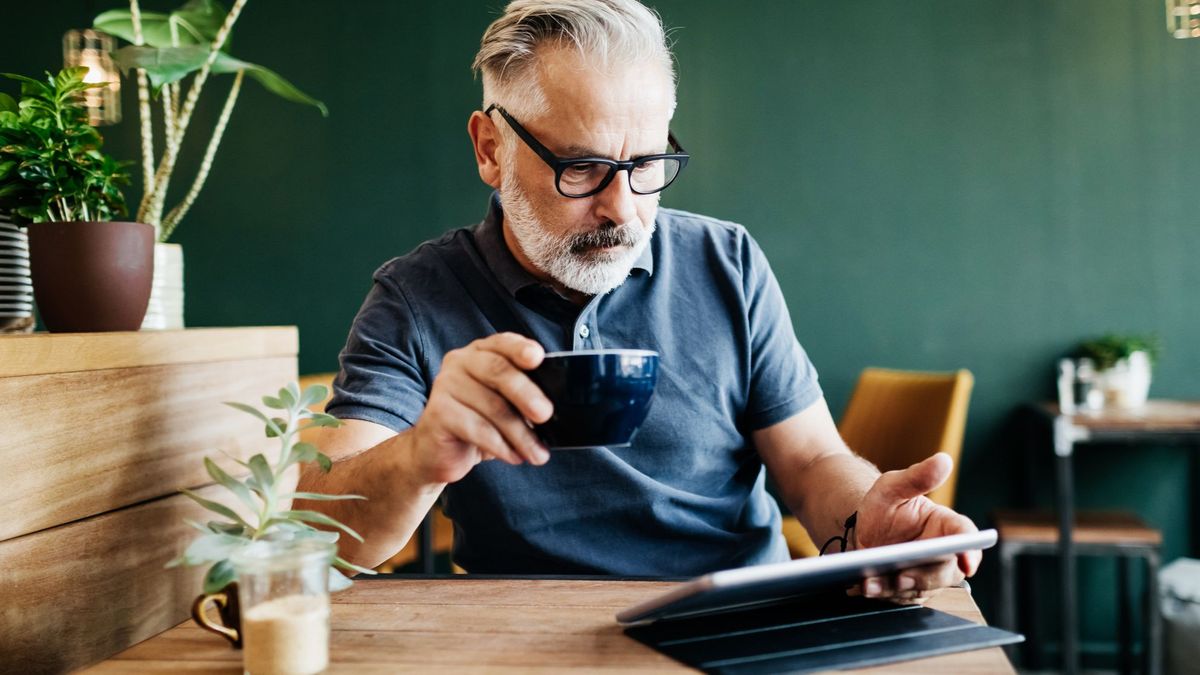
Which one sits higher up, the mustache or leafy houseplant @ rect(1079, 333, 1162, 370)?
the mustache

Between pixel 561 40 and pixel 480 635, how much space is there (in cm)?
84

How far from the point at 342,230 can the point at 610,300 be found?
2638 mm

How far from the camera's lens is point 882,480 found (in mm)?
1027

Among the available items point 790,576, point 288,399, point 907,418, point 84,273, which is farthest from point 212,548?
point 907,418

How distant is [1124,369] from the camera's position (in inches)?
123

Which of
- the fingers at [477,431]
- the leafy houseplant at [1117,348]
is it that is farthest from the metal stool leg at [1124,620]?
the fingers at [477,431]

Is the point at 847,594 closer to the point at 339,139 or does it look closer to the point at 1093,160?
the point at 1093,160

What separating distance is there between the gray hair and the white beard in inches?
4.8

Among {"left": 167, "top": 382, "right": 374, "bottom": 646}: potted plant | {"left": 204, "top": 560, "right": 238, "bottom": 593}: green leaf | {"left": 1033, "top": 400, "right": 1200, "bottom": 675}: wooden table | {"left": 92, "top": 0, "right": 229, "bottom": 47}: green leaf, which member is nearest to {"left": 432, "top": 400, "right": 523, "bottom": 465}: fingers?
{"left": 167, "top": 382, "right": 374, "bottom": 646}: potted plant

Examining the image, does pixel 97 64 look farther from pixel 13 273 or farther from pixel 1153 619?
pixel 1153 619

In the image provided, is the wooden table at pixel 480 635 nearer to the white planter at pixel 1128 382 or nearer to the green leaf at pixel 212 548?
the green leaf at pixel 212 548

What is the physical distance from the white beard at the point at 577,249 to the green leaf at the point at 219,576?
0.69m

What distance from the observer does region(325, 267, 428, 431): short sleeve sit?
1.29 metres

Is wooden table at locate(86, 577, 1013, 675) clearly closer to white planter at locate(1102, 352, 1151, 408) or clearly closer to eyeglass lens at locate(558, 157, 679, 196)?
eyeglass lens at locate(558, 157, 679, 196)
